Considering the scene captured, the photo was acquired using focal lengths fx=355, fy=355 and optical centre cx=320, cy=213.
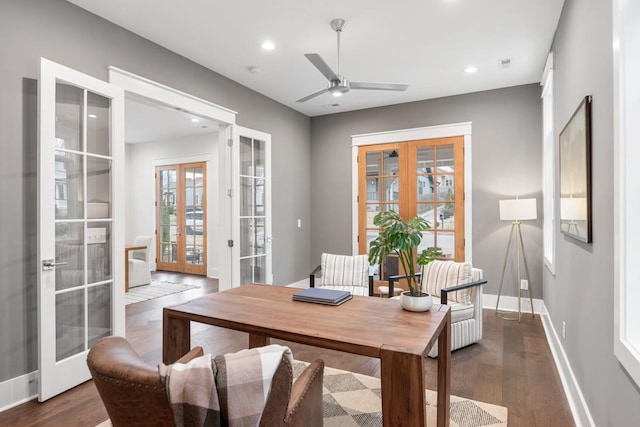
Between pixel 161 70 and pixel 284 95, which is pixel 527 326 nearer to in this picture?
pixel 284 95

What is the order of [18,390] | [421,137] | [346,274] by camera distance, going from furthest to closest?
1. [421,137]
2. [346,274]
3. [18,390]

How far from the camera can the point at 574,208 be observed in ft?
7.56

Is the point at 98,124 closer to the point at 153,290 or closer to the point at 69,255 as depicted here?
the point at 69,255

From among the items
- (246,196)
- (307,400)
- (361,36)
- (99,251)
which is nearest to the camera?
(307,400)

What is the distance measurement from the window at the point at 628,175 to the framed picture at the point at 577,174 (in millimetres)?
601

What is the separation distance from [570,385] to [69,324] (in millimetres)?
3566

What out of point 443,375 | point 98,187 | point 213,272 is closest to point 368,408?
point 443,375

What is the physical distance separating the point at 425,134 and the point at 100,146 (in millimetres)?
3926

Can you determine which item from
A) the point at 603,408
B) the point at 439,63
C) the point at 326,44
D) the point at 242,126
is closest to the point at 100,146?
the point at 242,126

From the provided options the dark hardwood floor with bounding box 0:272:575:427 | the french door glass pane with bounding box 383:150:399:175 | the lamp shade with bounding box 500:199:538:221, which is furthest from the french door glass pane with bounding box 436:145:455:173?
the dark hardwood floor with bounding box 0:272:575:427

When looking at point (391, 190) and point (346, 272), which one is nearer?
point (346, 272)

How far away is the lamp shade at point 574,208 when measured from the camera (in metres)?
2.05

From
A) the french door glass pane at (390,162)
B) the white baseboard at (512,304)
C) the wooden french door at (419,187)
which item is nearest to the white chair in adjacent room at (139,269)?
the wooden french door at (419,187)

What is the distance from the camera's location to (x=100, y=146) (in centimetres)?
283
